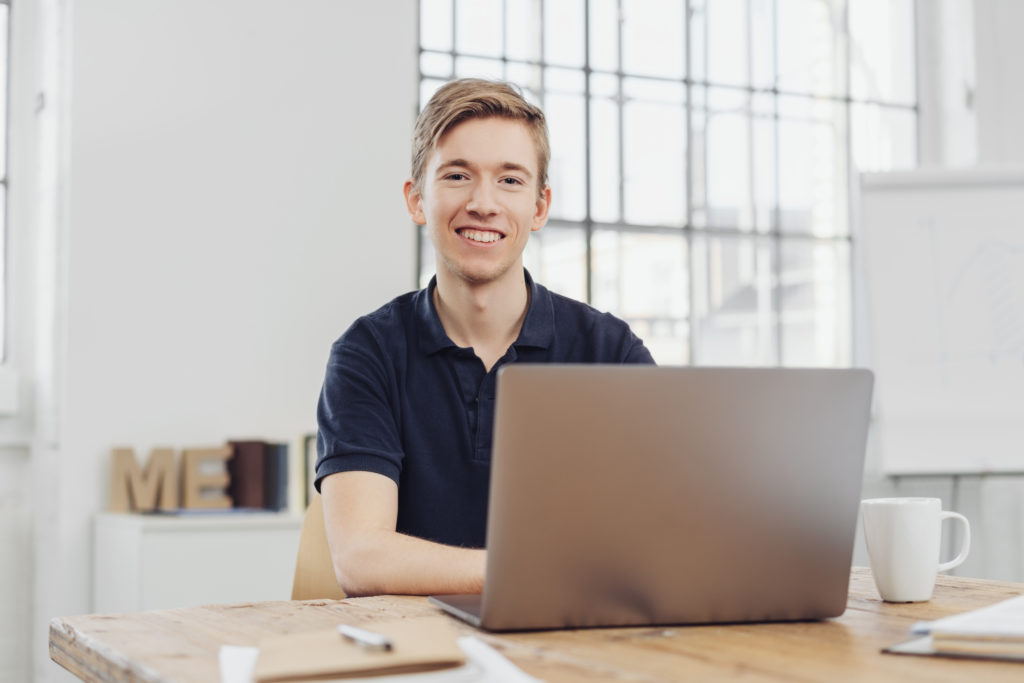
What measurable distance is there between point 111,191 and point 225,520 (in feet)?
3.21

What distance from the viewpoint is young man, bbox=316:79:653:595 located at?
1.62m

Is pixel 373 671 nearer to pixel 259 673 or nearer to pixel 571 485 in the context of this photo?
pixel 259 673

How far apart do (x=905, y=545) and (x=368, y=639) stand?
632 millimetres

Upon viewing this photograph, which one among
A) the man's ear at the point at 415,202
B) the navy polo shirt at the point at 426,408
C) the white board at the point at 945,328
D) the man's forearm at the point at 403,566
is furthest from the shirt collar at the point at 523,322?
the white board at the point at 945,328

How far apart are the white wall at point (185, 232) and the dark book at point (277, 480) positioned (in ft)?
0.62

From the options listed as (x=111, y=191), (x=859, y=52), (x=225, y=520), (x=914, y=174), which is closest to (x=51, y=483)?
(x=225, y=520)

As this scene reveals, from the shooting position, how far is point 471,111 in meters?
1.63

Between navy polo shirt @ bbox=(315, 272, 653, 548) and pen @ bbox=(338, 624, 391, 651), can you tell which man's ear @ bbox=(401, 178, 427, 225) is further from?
pen @ bbox=(338, 624, 391, 651)

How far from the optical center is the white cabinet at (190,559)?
8.97ft

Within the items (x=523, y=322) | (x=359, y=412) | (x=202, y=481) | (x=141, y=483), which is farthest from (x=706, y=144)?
(x=359, y=412)

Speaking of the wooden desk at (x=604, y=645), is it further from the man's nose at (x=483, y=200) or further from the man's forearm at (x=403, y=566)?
the man's nose at (x=483, y=200)

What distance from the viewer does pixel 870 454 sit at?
13.7ft

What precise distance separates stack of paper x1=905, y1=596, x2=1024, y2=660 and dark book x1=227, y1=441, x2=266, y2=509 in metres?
2.37

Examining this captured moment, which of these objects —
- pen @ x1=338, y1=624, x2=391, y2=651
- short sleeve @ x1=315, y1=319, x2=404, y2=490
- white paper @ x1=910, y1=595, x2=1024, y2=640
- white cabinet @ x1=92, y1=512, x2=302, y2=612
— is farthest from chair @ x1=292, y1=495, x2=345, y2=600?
white cabinet @ x1=92, y1=512, x2=302, y2=612
